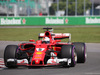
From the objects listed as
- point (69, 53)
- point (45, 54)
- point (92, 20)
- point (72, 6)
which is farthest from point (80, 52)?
point (72, 6)

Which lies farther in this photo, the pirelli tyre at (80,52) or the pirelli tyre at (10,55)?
the pirelli tyre at (80,52)

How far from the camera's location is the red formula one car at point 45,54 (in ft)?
36.4

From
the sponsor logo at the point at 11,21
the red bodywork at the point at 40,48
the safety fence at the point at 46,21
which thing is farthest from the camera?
the safety fence at the point at 46,21

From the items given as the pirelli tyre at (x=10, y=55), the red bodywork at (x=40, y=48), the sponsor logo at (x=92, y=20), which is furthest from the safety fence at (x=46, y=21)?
the pirelli tyre at (x=10, y=55)

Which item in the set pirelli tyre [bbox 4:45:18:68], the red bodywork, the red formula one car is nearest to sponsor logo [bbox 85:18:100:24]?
the red bodywork

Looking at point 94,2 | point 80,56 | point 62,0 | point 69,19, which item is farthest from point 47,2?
point 80,56

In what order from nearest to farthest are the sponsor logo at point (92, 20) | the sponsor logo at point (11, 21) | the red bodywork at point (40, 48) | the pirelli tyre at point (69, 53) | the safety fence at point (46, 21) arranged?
1. the red bodywork at point (40, 48)
2. the pirelli tyre at point (69, 53)
3. the sponsor logo at point (11, 21)
4. the safety fence at point (46, 21)
5. the sponsor logo at point (92, 20)

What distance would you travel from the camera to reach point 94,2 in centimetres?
5366

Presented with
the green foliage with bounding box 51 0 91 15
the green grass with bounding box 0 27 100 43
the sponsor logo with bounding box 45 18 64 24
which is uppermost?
the green foliage with bounding box 51 0 91 15

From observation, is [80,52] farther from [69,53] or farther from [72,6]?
[72,6]

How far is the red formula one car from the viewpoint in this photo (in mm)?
11090

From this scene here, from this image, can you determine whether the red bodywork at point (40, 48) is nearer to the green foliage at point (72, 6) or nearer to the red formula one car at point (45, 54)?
the red formula one car at point (45, 54)

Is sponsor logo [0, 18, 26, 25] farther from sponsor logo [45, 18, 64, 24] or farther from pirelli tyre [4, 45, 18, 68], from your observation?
pirelli tyre [4, 45, 18, 68]

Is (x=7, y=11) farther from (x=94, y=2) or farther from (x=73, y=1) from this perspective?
(x=94, y=2)
